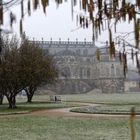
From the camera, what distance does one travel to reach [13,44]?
44188mm

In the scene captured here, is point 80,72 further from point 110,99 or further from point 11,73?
point 11,73

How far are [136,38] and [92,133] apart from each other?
15157mm

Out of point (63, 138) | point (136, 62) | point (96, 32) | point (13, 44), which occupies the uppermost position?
point (13, 44)

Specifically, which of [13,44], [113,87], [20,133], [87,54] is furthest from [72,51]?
[20,133]

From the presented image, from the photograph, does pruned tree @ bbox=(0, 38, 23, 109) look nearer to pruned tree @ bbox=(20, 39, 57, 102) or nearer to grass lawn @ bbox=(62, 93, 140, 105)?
pruned tree @ bbox=(20, 39, 57, 102)

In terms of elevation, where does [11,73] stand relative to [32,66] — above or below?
below

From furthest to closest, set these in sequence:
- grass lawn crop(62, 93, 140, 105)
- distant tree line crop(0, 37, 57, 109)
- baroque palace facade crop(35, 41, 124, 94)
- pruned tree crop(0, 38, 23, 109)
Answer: baroque palace facade crop(35, 41, 124, 94) < grass lawn crop(62, 93, 140, 105) < distant tree line crop(0, 37, 57, 109) < pruned tree crop(0, 38, 23, 109)

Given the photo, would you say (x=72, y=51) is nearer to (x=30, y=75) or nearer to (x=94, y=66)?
(x=94, y=66)

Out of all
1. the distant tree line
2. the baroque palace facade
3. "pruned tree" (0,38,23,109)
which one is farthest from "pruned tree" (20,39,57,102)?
the baroque palace facade

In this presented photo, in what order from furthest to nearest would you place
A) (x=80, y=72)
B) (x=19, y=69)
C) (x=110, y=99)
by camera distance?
(x=80, y=72) → (x=110, y=99) → (x=19, y=69)

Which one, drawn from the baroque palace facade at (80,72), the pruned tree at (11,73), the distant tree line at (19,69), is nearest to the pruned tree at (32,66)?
the distant tree line at (19,69)

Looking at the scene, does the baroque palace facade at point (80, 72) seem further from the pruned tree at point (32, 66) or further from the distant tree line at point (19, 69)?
the distant tree line at point (19, 69)

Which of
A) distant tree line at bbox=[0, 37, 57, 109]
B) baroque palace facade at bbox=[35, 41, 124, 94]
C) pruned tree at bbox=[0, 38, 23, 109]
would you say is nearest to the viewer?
pruned tree at bbox=[0, 38, 23, 109]

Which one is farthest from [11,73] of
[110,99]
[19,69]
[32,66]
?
[110,99]
